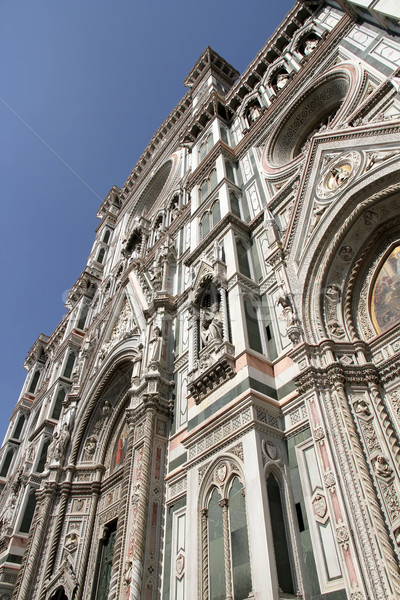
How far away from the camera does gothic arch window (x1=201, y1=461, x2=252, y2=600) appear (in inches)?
225

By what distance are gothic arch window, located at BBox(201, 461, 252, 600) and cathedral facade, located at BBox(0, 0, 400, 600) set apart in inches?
1.1

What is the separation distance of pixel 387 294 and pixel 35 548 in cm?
1161

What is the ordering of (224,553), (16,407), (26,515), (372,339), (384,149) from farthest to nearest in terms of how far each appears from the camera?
(16,407) < (26,515) < (384,149) < (372,339) < (224,553)

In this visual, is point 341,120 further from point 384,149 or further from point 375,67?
point 384,149

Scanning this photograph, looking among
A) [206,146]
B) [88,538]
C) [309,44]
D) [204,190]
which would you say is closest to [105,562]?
[88,538]

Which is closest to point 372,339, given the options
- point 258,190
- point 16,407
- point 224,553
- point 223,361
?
point 223,361

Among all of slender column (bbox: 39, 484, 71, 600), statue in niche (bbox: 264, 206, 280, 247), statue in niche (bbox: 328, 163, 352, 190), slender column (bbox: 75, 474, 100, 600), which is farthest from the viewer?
slender column (bbox: 39, 484, 71, 600)

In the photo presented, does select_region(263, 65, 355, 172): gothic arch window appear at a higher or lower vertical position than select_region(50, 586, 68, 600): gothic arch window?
higher

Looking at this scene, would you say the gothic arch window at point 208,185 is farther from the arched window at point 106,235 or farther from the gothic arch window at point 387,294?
the arched window at point 106,235

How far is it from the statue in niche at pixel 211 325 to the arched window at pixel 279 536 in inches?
126

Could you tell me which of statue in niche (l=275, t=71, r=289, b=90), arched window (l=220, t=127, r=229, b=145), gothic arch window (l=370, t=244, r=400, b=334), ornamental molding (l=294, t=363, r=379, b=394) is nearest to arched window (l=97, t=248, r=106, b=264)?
arched window (l=220, t=127, r=229, b=145)

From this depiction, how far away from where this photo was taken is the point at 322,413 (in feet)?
20.7

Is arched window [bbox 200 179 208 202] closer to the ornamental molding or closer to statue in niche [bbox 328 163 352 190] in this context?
statue in niche [bbox 328 163 352 190]

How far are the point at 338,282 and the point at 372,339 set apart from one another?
4.35 feet
